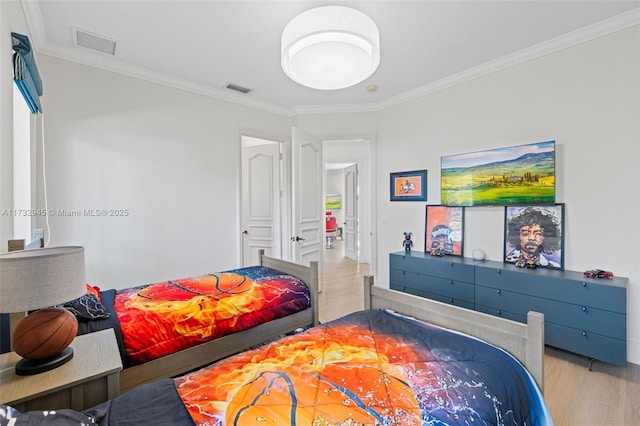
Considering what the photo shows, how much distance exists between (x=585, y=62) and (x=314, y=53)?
94.3 inches

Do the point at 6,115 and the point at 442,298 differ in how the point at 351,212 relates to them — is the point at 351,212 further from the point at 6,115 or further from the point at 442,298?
the point at 6,115

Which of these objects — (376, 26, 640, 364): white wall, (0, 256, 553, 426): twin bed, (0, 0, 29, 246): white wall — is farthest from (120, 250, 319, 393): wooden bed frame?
(376, 26, 640, 364): white wall

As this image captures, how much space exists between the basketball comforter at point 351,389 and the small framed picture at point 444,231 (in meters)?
2.02

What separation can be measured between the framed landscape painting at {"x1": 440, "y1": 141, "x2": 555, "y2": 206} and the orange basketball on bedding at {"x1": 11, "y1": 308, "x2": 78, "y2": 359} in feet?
10.9

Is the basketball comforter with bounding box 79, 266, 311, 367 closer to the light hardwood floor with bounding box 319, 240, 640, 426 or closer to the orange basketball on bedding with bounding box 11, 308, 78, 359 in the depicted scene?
the orange basketball on bedding with bounding box 11, 308, 78, 359

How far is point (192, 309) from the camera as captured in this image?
1.97m

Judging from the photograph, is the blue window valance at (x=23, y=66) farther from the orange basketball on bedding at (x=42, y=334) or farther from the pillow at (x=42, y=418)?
the pillow at (x=42, y=418)

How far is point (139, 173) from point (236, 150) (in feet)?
3.75

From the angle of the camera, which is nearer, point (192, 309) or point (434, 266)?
point (192, 309)

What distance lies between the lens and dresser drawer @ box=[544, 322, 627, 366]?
6.86 ft

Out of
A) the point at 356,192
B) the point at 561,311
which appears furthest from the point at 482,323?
the point at 356,192

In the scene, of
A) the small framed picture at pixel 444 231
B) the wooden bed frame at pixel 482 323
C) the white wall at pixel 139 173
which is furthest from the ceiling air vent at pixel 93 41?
the small framed picture at pixel 444 231

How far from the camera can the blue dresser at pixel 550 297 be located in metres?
2.12

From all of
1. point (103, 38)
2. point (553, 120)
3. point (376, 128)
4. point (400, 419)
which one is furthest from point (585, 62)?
point (103, 38)
